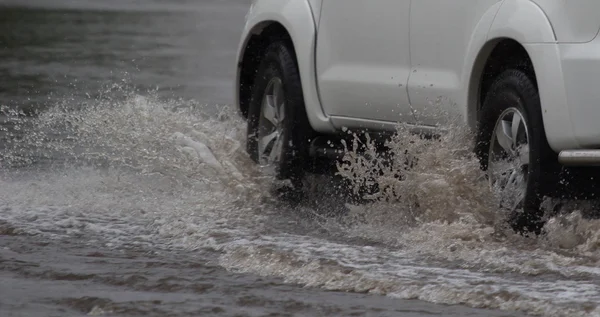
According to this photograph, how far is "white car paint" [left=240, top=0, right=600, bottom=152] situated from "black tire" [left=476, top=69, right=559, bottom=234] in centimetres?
10

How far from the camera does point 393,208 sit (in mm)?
7043

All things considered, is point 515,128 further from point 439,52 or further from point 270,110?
point 270,110

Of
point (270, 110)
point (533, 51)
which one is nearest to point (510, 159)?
point (533, 51)

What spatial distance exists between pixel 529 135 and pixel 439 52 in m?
0.71

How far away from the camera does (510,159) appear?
250 inches

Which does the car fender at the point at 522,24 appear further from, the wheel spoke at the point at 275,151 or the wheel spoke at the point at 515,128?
the wheel spoke at the point at 275,151

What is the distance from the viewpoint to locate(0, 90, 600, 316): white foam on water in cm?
550

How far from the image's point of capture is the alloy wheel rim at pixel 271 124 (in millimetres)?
7941

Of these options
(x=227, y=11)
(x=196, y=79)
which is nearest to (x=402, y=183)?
(x=196, y=79)

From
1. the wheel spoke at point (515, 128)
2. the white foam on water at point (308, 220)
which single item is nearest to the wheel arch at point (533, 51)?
the wheel spoke at point (515, 128)

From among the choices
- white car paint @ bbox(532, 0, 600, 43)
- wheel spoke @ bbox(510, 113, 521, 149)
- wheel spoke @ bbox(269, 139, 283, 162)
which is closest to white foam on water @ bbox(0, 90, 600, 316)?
wheel spoke @ bbox(269, 139, 283, 162)

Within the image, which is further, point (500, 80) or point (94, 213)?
point (94, 213)

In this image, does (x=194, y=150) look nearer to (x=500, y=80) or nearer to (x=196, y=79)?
(x=500, y=80)

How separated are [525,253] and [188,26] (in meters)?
16.6
